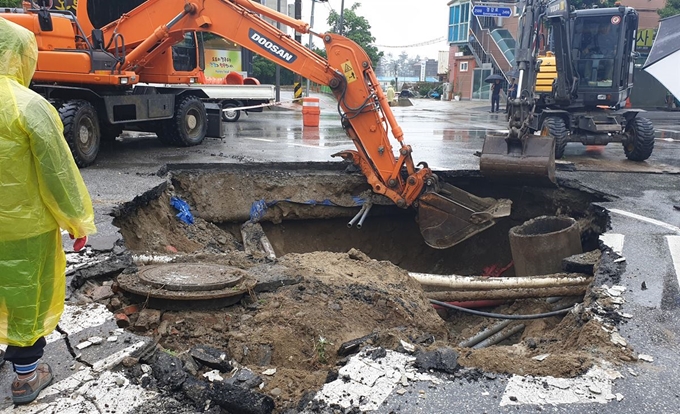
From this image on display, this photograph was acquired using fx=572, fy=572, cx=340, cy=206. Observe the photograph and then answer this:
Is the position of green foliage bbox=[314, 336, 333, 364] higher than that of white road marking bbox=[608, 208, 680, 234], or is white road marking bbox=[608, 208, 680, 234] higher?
white road marking bbox=[608, 208, 680, 234]

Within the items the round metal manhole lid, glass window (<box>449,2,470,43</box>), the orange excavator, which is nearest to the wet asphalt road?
the orange excavator

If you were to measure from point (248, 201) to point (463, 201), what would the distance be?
3187mm

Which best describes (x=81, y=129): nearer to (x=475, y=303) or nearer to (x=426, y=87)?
(x=475, y=303)

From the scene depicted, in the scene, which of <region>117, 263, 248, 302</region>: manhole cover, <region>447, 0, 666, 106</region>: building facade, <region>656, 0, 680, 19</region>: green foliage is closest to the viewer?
<region>117, 263, 248, 302</region>: manhole cover

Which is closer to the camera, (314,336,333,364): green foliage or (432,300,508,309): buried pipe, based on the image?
(314,336,333,364): green foliage

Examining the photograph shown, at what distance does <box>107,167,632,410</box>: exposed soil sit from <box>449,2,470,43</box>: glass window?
37.9 metres

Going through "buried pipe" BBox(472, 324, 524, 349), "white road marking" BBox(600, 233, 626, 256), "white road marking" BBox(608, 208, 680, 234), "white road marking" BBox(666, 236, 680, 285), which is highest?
"white road marking" BBox(608, 208, 680, 234)

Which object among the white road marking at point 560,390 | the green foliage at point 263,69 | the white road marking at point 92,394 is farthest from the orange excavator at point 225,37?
the green foliage at point 263,69

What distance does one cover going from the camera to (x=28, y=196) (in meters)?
2.83

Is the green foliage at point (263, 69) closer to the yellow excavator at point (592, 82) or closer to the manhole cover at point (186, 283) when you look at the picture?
the yellow excavator at point (592, 82)

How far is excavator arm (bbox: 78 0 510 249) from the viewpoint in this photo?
25.7 ft

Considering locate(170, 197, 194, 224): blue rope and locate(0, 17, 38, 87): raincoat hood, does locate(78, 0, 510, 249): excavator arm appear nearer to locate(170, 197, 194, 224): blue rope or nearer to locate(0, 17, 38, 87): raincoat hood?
locate(170, 197, 194, 224): blue rope

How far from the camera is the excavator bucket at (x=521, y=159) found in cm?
808

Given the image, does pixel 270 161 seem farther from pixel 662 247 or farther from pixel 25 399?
pixel 25 399
